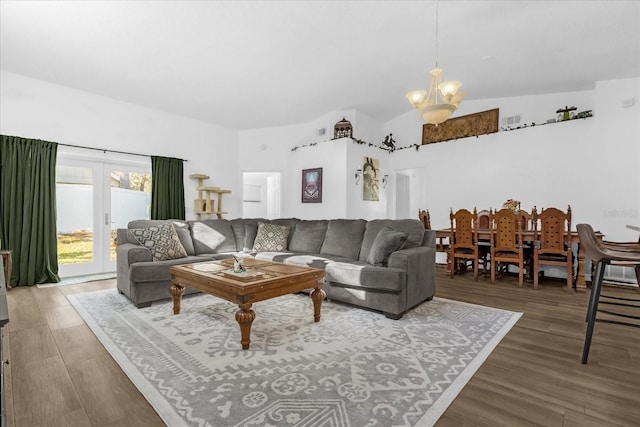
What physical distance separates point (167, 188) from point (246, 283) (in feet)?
13.0

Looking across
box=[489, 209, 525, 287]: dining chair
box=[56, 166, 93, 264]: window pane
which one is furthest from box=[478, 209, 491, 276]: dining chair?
box=[56, 166, 93, 264]: window pane

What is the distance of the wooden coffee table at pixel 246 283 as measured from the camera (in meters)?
2.36

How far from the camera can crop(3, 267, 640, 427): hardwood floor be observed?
161 centimetres

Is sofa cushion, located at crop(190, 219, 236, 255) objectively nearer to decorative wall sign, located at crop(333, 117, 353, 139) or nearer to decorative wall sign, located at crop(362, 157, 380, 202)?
decorative wall sign, located at crop(333, 117, 353, 139)

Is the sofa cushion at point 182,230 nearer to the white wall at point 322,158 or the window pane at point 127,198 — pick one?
the window pane at point 127,198

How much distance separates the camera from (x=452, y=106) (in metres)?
3.46

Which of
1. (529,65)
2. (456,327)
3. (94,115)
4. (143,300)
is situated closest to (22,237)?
(94,115)

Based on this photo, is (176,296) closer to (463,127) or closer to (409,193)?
(463,127)

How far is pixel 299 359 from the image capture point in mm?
2189

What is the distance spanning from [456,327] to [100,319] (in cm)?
322

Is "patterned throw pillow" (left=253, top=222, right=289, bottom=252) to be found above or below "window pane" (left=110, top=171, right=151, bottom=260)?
below

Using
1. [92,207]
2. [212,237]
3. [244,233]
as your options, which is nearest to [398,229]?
[244,233]

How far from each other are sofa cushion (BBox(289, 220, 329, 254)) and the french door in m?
2.87

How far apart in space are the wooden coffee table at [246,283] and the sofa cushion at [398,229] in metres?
1.05
